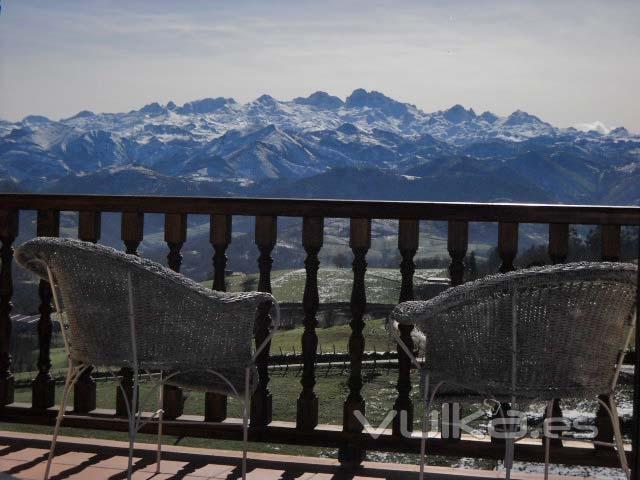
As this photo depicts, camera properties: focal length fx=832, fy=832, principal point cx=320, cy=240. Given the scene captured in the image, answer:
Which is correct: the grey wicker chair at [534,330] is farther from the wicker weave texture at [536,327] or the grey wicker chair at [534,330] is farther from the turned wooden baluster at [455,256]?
the turned wooden baluster at [455,256]

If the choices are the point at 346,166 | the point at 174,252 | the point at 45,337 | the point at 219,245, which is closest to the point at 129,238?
the point at 174,252

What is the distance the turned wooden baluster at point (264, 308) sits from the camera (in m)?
3.11

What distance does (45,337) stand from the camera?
3404 millimetres

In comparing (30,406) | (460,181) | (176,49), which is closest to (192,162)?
(176,49)

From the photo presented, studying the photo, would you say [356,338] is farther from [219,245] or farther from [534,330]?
[534,330]

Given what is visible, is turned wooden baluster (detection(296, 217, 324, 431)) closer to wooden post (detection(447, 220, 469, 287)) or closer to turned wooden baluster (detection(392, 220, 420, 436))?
turned wooden baluster (detection(392, 220, 420, 436))

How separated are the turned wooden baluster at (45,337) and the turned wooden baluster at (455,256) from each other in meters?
1.55

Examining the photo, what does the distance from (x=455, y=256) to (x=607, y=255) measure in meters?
Result: 0.52

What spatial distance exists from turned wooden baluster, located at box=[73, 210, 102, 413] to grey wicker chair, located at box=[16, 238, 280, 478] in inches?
27.9

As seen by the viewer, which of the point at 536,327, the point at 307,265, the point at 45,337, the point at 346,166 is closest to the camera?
the point at 536,327

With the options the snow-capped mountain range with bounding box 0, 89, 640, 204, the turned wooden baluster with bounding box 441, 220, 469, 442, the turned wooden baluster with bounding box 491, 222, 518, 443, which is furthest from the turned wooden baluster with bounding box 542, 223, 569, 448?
the snow-capped mountain range with bounding box 0, 89, 640, 204

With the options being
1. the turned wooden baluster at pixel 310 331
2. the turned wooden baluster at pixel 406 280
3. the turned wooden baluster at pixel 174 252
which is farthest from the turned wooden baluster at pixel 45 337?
the turned wooden baluster at pixel 406 280

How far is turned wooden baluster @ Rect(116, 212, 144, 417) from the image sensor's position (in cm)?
323

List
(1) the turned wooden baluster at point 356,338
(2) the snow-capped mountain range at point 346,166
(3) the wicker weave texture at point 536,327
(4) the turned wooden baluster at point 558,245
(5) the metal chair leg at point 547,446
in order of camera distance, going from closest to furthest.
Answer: (3) the wicker weave texture at point 536,327
(5) the metal chair leg at point 547,446
(4) the turned wooden baluster at point 558,245
(1) the turned wooden baluster at point 356,338
(2) the snow-capped mountain range at point 346,166
